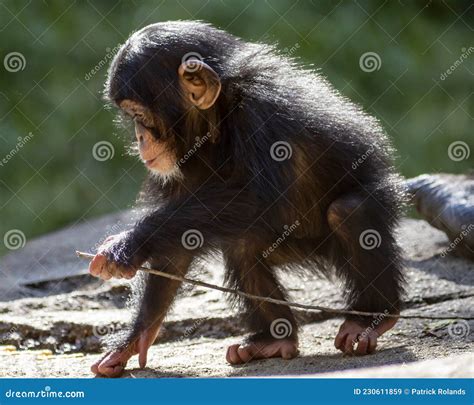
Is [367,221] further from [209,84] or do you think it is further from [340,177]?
[209,84]

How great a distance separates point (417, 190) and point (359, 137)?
251 cm

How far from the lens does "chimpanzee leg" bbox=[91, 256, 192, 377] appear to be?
614 centimetres

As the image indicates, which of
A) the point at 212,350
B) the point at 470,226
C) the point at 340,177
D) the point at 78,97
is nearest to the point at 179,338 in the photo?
the point at 212,350
